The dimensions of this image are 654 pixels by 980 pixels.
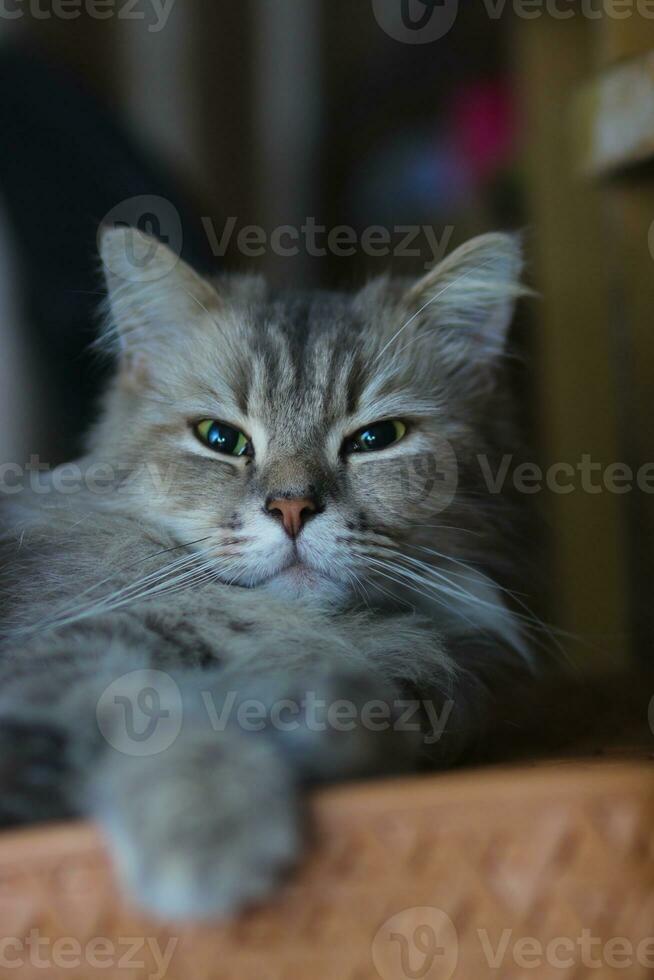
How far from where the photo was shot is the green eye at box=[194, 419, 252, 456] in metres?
1.35

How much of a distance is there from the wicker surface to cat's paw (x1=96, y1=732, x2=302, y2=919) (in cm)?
3

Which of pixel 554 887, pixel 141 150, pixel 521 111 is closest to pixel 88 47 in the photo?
pixel 141 150

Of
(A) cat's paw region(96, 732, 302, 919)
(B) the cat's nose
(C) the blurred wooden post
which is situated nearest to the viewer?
(A) cat's paw region(96, 732, 302, 919)

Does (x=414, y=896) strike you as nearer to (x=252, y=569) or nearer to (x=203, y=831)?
(x=203, y=831)

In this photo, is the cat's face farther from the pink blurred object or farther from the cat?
the pink blurred object

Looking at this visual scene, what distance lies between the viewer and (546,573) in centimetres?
164

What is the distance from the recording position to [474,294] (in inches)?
59.6

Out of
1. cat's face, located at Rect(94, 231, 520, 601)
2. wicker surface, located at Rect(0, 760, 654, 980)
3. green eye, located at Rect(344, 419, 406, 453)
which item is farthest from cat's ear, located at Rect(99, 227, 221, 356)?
wicker surface, located at Rect(0, 760, 654, 980)

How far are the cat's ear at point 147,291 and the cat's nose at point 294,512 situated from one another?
44cm

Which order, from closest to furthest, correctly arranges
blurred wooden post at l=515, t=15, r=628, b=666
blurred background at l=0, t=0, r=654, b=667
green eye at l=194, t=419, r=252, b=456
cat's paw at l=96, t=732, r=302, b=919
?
cat's paw at l=96, t=732, r=302, b=919
green eye at l=194, t=419, r=252, b=456
blurred background at l=0, t=0, r=654, b=667
blurred wooden post at l=515, t=15, r=628, b=666

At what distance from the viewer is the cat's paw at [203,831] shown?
2.36 feet

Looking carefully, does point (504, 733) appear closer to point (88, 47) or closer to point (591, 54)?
point (591, 54)

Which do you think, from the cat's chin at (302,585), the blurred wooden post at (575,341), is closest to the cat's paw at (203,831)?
the cat's chin at (302,585)

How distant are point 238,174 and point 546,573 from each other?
2.19 metres
